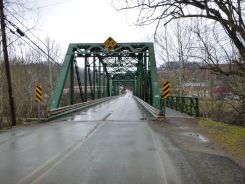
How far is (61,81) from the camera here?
2939cm

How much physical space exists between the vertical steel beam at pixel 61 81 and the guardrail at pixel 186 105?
9.02 meters

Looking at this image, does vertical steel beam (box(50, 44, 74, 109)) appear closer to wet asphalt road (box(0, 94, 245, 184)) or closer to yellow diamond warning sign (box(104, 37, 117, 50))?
yellow diamond warning sign (box(104, 37, 117, 50))

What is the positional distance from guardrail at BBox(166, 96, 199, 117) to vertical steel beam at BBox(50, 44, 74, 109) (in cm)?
902

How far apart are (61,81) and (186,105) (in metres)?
9.94

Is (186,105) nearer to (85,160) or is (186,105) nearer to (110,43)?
(110,43)

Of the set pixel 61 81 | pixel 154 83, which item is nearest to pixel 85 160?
pixel 154 83

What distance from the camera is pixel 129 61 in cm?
6444

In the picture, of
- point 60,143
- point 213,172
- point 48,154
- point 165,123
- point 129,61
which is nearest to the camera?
point 213,172

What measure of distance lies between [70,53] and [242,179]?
27.9 meters

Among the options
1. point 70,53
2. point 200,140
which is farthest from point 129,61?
point 200,140

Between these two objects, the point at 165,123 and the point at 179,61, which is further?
the point at 179,61

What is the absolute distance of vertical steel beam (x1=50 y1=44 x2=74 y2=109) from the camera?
27594 millimetres

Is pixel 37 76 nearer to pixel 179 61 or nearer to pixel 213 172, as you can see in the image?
pixel 179 61

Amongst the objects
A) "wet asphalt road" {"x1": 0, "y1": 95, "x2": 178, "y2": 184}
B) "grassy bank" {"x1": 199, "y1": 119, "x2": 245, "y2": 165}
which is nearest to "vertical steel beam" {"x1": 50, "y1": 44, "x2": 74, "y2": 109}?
"grassy bank" {"x1": 199, "y1": 119, "x2": 245, "y2": 165}
